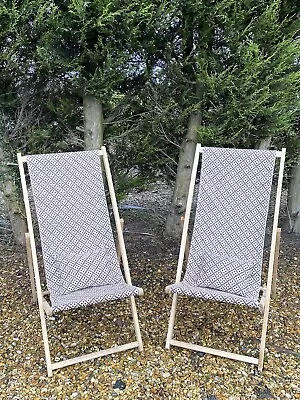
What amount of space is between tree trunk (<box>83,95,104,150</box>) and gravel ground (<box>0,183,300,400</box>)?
1106mm

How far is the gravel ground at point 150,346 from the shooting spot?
2.13 m

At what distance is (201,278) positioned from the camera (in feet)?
8.39

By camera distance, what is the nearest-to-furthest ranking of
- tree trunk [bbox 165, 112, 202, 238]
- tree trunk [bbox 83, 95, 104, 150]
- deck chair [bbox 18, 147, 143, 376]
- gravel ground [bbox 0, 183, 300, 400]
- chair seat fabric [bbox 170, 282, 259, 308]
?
gravel ground [bbox 0, 183, 300, 400] < chair seat fabric [bbox 170, 282, 259, 308] < deck chair [bbox 18, 147, 143, 376] < tree trunk [bbox 83, 95, 104, 150] < tree trunk [bbox 165, 112, 202, 238]

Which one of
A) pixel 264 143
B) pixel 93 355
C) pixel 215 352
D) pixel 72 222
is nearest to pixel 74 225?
pixel 72 222

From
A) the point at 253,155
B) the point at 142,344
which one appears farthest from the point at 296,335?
the point at 253,155

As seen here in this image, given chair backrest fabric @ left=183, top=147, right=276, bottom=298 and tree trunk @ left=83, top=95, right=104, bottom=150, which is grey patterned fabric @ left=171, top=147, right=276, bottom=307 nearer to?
chair backrest fabric @ left=183, top=147, right=276, bottom=298

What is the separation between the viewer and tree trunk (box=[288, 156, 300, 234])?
13.5ft

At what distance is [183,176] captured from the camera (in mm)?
3695

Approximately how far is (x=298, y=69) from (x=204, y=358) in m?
2.34

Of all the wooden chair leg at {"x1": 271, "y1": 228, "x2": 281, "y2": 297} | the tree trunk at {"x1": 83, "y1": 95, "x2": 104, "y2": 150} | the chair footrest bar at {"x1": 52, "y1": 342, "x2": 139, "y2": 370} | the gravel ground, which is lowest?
the gravel ground

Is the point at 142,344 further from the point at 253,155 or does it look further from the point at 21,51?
the point at 21,51

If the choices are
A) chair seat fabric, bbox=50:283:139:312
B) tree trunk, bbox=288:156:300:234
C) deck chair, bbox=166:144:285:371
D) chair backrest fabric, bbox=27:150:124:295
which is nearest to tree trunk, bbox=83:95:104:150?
chair backrest fabric, bbox=27:150:124:295

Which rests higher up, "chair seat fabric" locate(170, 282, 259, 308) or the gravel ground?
"chair seat fabric" locate(170, 282, 259, 308)

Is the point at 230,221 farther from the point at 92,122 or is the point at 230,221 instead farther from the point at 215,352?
the point at 92,122
